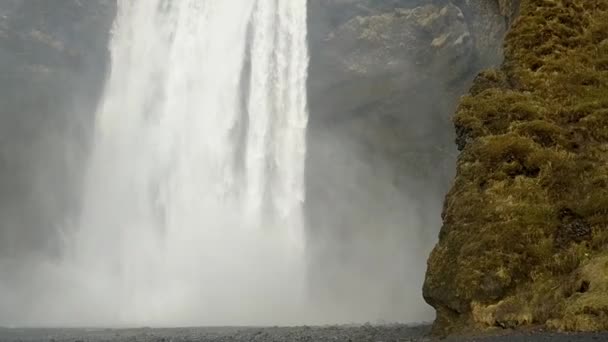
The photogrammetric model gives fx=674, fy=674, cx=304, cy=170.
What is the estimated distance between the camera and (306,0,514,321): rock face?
4062 centimetres

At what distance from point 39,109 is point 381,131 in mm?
22309

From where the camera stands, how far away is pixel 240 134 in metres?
42.2

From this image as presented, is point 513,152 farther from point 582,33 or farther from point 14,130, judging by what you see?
point 14,130

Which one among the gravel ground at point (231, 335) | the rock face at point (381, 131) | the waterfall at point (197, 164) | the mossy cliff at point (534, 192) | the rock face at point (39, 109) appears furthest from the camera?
the rock face at point (39, 109)

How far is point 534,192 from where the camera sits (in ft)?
57.3

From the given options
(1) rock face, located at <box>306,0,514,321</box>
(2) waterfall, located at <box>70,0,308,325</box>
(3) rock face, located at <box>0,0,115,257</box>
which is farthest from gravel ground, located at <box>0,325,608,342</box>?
(3) rock face, located at <box>0,0,115,257</box>

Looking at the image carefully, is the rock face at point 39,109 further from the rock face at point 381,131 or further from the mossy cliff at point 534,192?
the mossy cliff at point 534,192

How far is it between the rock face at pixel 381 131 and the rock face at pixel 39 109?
15.8 meters

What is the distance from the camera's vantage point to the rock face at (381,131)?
40625 millimetres

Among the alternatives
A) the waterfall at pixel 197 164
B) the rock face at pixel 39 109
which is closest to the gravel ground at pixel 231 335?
the waterfall at pixel 197 164

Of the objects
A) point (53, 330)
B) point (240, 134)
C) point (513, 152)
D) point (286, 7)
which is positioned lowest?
point (53, 330)

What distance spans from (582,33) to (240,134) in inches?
950

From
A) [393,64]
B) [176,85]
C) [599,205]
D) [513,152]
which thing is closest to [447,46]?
[393,64]

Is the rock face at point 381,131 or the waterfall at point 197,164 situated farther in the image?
the rock face at point 381,131
